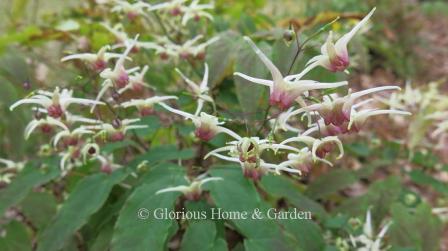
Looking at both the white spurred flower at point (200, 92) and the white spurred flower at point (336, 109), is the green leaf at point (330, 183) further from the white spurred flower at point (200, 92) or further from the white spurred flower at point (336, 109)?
the white spurred flower at point (336, 109)

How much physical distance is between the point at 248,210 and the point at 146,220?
20cm

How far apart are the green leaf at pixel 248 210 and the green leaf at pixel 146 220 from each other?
0.30 ft

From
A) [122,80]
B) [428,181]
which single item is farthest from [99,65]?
[428,181]

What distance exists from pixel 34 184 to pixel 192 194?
16.3 inches

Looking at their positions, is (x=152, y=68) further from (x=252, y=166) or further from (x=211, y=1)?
(x=252, y=166)

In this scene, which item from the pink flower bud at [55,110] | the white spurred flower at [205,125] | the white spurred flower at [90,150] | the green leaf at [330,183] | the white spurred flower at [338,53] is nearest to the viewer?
the white spurred flower at [338,53]

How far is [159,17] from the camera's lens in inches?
60.7

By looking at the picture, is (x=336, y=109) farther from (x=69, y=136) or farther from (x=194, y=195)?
(x=69, y=136)

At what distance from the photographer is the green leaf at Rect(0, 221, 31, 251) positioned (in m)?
1.29

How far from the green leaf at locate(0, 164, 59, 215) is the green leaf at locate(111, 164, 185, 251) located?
302 mm

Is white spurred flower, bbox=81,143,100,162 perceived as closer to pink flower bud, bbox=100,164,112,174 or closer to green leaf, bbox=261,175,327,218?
pink flower bud, bbox=100,164,112,174

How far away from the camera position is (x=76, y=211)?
3.79ft

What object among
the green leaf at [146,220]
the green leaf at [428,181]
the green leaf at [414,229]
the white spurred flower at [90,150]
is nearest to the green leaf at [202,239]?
the green leaf at [146,220]

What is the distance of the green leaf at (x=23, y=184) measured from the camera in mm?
1236
